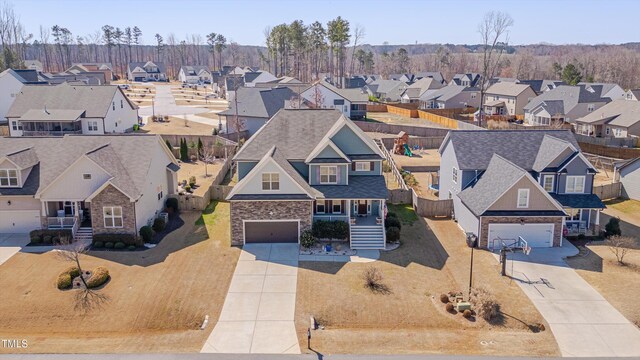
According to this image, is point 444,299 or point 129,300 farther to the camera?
point 129,300

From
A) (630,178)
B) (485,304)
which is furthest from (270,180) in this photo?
(630,178)

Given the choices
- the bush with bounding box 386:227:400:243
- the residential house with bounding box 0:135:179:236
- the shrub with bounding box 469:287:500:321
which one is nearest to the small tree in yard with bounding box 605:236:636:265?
the shrub with bounding box 469:287:500:321

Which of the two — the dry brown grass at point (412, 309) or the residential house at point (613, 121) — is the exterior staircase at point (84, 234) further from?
the residential house at point (613, 121)

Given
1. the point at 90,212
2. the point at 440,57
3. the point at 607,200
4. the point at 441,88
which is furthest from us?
the point at 440,57

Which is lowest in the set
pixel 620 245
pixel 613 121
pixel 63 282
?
pixel 63 282

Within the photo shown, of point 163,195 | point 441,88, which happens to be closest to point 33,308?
point 163,195

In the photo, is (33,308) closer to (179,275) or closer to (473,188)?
(179,275)

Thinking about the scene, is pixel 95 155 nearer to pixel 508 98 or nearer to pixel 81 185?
pixel 81 185
